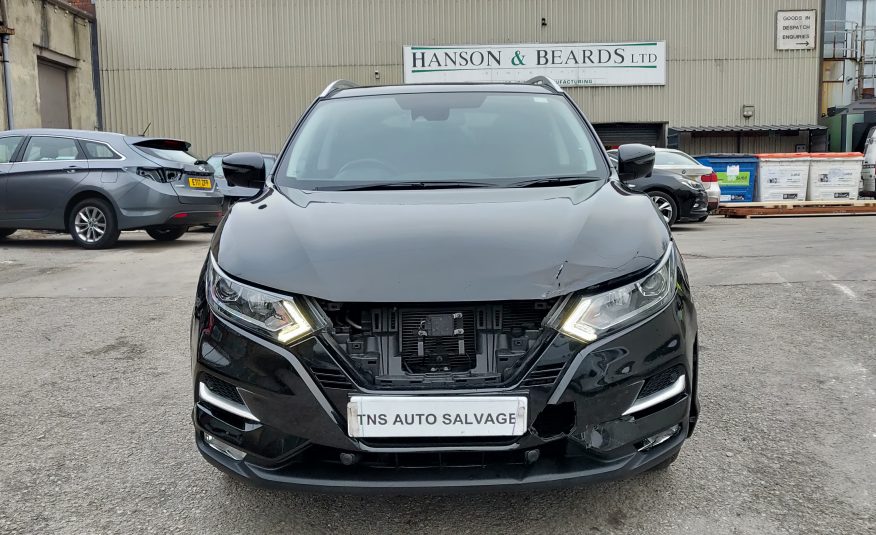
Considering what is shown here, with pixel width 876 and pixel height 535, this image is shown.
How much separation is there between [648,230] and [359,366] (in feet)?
3.41

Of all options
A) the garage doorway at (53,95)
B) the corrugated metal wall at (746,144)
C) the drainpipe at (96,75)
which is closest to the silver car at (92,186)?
the garage doorway at (53,95)

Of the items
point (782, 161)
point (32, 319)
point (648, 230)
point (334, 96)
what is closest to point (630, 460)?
point (648, 230)

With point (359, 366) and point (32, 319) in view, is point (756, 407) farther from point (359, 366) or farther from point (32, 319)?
point (32, 319)

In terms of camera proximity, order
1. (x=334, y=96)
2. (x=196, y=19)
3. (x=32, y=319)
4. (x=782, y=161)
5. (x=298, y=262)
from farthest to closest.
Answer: (x=196, y=19), (x=782, y=161), (x=32, y=319), (x=334, y=96), (x=298, y=262)

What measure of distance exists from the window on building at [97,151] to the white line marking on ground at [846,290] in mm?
8281

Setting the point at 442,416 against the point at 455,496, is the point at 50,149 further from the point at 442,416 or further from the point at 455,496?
the point at 442,416

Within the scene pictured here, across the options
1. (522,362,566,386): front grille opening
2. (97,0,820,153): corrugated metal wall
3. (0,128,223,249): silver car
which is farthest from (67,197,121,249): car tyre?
(97,0,820,153): corrugated metal wall

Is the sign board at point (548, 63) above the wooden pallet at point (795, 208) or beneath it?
above

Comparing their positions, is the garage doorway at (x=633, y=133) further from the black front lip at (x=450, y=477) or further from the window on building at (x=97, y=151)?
the black front lip at (x=450, y=477)

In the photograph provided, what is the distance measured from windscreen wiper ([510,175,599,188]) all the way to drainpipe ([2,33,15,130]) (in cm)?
1586

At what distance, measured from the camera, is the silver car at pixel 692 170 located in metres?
12.8

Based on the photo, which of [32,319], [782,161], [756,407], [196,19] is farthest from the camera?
[196,19]

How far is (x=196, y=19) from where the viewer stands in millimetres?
21000

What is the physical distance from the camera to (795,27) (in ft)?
70.4
